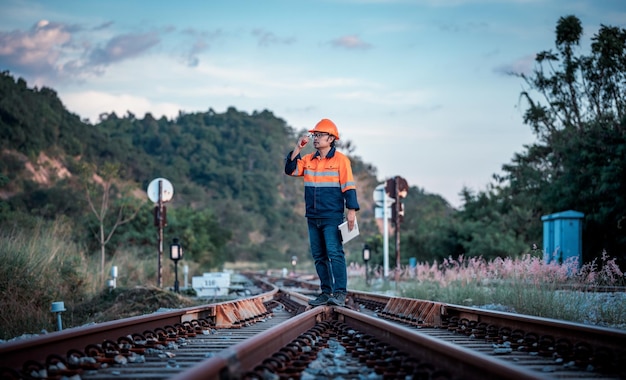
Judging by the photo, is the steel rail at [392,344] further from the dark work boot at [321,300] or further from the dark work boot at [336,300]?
the dark work boot at [321,300]

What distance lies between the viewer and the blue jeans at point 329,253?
8.87m

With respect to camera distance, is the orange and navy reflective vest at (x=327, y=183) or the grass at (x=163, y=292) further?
the grass at (x=163, y=292)

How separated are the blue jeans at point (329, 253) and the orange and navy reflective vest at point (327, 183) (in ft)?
A: 0.42

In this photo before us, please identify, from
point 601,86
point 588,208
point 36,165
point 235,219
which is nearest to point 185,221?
point 36,165

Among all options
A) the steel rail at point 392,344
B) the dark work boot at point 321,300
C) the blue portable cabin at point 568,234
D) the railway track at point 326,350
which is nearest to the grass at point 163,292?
the railway track at point 326,350

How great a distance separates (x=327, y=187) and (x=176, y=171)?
272 ft

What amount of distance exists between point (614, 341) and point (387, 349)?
149cm

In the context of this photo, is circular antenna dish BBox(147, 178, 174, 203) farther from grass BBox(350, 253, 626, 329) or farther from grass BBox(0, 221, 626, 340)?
grass BBox(350, 253, 626, 329)

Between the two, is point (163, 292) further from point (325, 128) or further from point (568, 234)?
point (568, 234)

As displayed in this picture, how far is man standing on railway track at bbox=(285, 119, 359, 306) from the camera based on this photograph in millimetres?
8789

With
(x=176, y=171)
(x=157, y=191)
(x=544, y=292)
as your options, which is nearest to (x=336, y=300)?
(x=544, y=292)

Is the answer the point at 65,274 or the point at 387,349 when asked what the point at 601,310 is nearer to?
the point at 387,349

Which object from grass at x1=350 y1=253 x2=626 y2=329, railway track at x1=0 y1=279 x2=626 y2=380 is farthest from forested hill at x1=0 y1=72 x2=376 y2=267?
railway track at x1=0 y1=279 x2=626 y2=380

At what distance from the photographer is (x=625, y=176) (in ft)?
60.5
